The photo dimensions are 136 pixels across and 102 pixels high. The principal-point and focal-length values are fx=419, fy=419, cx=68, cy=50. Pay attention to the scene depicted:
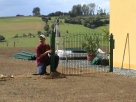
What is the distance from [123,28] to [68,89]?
26.4 feet

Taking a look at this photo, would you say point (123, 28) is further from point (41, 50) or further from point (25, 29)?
point (25, 29)

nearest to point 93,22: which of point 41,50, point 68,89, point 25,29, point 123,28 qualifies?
point 25,29

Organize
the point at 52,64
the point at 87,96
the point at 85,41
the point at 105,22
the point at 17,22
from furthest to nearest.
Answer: the point at 17,22 → the point at 105,22 → the point at 85,41 → the point at 52,64 → the point at 87,96

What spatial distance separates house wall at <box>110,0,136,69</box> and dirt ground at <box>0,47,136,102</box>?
3635 millimetres

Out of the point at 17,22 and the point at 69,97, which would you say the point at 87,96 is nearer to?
the point at 69,97

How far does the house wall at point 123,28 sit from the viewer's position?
61.2ft

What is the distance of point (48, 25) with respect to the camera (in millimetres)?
47875

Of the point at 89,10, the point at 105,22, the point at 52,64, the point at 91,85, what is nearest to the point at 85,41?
the point at 52,64

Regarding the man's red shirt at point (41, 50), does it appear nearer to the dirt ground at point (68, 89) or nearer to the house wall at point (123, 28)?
the dirt ground at point (68, 89)

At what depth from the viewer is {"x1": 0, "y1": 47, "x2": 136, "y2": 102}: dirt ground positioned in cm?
1043

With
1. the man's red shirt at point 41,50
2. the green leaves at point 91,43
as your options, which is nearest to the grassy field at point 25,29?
the green leaves at point 91,43

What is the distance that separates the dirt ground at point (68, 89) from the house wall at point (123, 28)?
3635mm

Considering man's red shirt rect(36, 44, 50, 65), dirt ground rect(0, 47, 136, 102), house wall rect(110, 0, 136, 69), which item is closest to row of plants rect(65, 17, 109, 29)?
house wall rect(110, 0, 136, 69)

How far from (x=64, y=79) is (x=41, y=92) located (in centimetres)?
296
